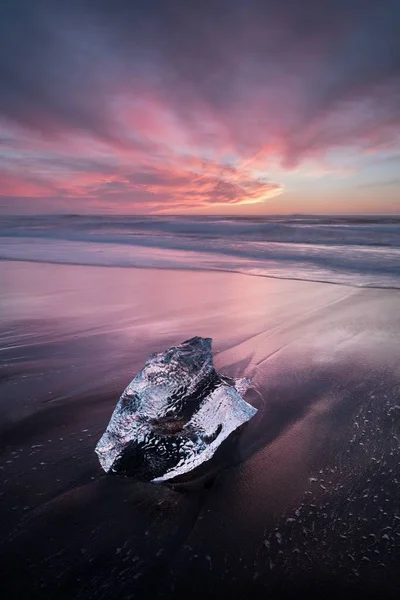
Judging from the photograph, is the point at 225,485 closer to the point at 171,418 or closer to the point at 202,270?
the point at 171,418

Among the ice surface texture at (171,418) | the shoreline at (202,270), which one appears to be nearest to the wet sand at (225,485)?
the ice surface texture at (171,418)

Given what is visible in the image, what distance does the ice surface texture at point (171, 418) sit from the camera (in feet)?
5.12

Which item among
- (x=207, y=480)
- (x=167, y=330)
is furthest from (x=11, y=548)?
(x=167, y=330)

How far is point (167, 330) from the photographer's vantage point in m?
3.64

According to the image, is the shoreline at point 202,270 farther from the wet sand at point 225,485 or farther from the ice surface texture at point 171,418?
the ice surface texture at point 171,418

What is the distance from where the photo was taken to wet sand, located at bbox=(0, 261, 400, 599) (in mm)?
1183

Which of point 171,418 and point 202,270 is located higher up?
point 171,418

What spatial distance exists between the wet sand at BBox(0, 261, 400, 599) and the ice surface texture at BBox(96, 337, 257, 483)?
94mm

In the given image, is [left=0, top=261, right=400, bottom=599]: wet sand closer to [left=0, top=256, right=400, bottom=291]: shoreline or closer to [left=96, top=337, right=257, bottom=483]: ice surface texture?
[left=96, top=337, right=257, bottom=483]: ice surface texture

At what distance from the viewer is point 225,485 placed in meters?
1.53

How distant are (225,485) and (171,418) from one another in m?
0.36

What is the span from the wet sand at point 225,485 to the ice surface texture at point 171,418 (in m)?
0.09

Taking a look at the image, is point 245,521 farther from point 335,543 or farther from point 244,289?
point 244,289

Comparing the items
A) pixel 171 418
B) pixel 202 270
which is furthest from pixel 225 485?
pixel 202 270
